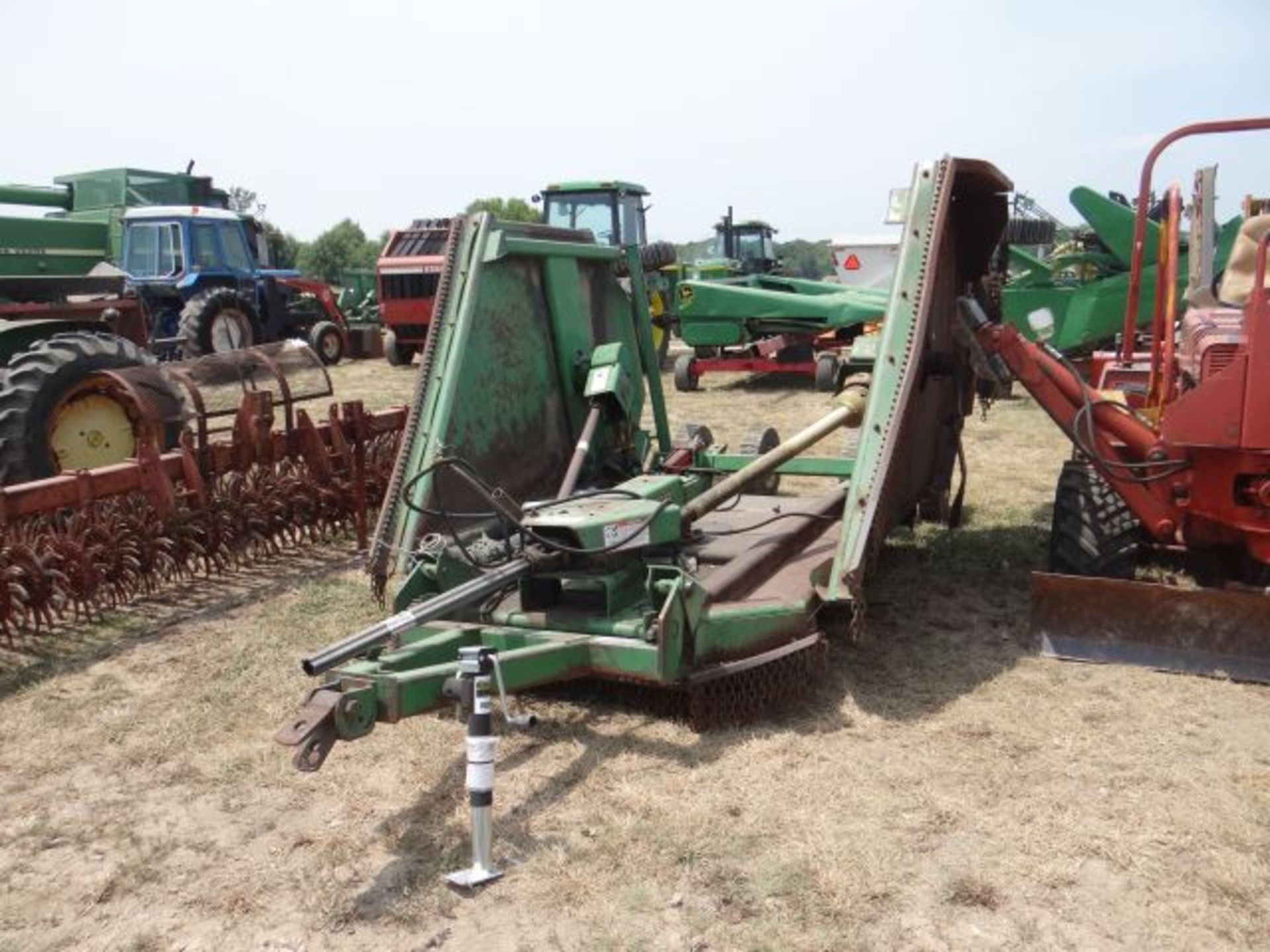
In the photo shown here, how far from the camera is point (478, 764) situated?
274 cm

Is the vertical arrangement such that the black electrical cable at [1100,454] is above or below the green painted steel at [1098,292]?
below

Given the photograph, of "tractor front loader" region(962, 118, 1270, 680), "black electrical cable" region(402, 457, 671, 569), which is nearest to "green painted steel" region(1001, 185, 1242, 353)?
"tractor front loader" region(962, 118, 1270, 680)

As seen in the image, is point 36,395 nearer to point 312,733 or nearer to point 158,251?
point 312,733

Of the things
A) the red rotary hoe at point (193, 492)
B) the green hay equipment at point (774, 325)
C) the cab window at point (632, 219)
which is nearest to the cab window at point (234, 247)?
the cab window at point (632, 219)

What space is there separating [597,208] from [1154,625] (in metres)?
12.0

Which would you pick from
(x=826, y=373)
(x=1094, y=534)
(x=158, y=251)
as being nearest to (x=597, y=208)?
(x=826, y=373)

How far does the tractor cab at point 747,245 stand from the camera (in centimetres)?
1925

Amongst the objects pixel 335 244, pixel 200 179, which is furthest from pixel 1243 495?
pixel 335 244

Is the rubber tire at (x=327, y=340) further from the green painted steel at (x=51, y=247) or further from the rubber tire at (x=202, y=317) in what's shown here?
the green painted steel at (x=51, y=247)

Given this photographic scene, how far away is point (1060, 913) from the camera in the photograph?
2.67 m

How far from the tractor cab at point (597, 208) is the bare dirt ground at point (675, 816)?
36.9 feet

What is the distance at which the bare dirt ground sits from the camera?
106 inches

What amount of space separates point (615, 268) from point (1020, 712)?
3.20 metres

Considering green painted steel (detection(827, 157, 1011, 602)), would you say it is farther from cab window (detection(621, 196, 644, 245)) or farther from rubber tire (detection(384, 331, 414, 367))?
rubber tire (detection(384, 331, 414, 367))
